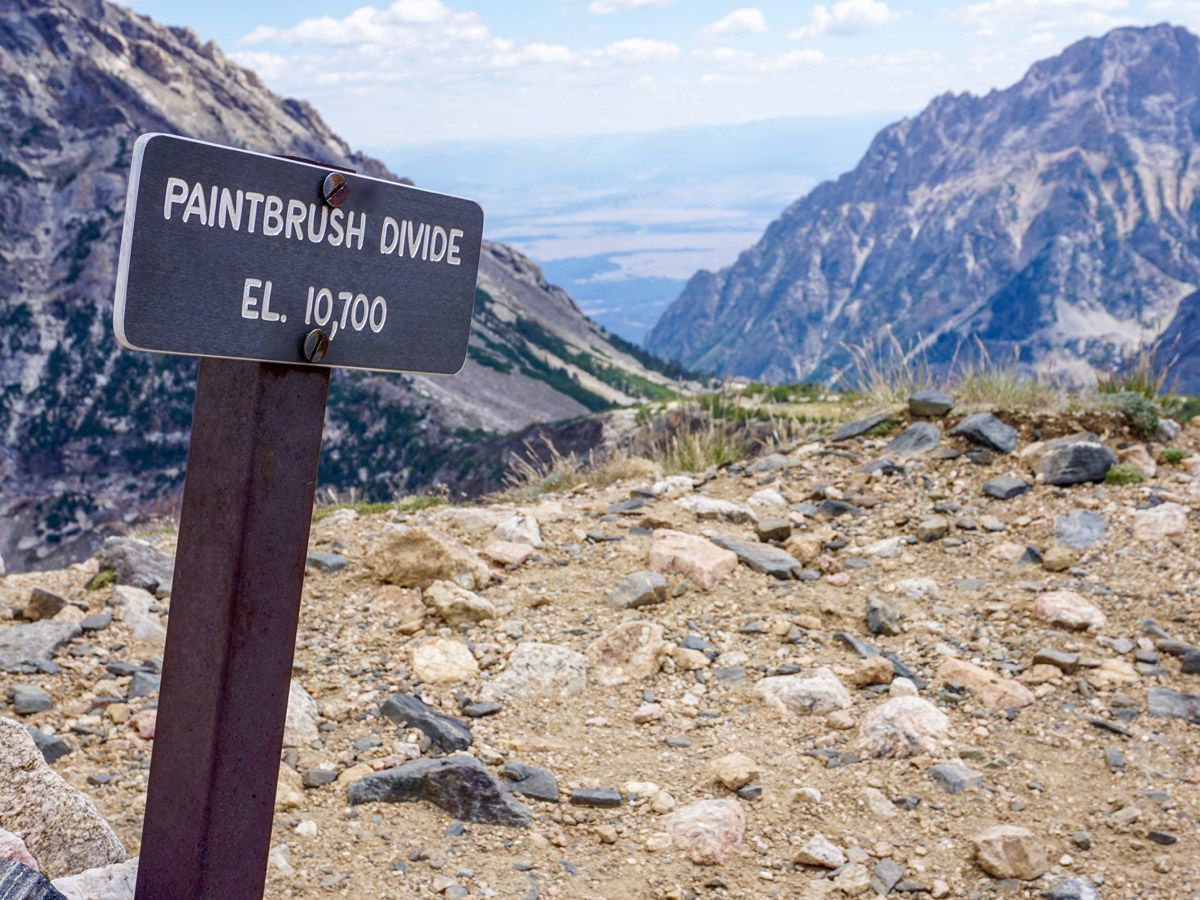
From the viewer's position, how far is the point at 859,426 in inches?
394

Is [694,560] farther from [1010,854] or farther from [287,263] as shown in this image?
[287,263]

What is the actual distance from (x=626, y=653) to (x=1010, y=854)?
7.78 ft

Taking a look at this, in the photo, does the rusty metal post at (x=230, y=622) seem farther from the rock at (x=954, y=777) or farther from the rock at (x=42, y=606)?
the rock at (x=42, y=606)

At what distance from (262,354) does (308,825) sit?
258 cm

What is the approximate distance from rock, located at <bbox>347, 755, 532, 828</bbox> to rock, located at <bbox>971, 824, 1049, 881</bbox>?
1.95m

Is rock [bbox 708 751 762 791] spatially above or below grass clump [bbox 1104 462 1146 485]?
below

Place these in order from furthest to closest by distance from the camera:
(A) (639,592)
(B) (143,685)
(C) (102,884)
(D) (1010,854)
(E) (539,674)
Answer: (A) (639,592), (E) (539,674), (B) (143,685), (D) (1010,854), (C) (102,884)

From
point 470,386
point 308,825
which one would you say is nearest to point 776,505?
point 308,825

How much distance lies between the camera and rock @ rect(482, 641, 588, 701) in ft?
18.6

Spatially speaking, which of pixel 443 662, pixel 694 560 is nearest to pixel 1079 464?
pixel 694 560

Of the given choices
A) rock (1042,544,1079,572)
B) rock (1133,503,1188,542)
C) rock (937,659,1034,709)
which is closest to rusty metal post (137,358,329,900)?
rock (937,659,1034,709)

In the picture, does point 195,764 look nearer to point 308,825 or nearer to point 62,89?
point 308,825

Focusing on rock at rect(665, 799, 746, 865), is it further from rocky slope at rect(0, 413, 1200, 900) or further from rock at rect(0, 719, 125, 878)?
rock at rect(0, 719, 125, 878)

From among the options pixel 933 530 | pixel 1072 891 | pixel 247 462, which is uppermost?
pixel 247 462
